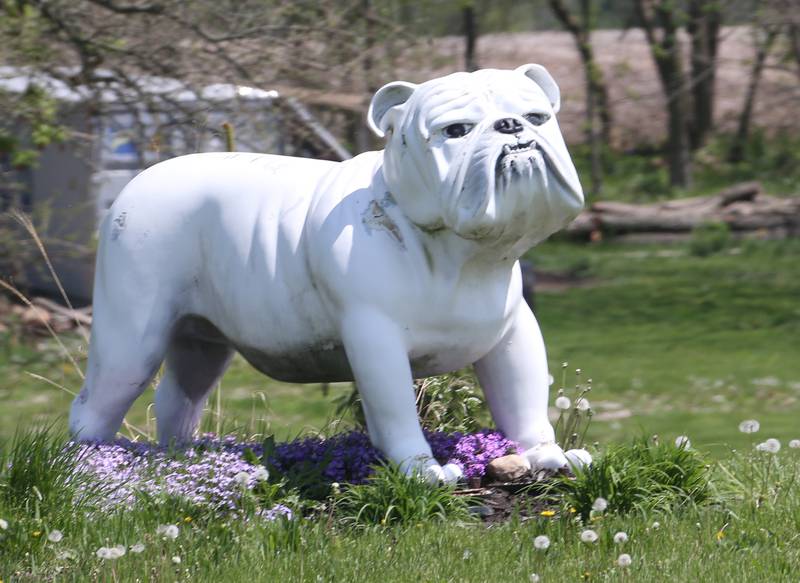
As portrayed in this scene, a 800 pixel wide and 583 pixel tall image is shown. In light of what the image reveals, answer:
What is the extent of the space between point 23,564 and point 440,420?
2.22 m

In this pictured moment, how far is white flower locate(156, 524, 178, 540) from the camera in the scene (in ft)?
13.4

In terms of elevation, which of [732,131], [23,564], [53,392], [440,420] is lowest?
[732,131]

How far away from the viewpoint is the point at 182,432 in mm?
5891

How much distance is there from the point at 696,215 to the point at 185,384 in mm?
14706

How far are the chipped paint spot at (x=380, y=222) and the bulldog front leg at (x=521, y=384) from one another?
1.80ft

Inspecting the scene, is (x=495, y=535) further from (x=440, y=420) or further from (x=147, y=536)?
(x=440, y=420)

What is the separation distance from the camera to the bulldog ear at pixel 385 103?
496 centimetres

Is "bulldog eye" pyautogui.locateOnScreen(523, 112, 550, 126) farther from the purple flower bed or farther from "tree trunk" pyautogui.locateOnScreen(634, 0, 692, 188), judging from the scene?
"tree trunk" pyautogui.locateOnScreen(634, 0, 692, 188)

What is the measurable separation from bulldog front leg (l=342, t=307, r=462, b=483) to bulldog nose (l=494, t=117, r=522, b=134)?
0.73 meters

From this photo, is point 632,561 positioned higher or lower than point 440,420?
higher

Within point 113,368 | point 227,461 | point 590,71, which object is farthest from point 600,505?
point 590,71

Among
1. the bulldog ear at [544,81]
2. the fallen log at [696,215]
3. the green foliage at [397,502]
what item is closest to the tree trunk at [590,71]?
the fallen log at [696,215]

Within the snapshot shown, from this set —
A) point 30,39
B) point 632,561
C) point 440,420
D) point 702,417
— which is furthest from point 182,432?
point 702,417

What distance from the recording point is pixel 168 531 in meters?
4.06
